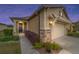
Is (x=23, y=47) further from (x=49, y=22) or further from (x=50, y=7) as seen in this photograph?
(x=50, y=7)

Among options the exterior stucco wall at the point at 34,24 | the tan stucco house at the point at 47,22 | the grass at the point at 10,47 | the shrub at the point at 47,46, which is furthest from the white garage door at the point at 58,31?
the grass at the point at 10,47

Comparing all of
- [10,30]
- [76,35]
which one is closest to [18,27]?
[10,30]

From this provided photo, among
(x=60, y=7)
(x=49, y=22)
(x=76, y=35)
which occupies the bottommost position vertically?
Result: (x=76, y=35)

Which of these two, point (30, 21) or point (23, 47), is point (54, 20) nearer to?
point (30, 21)
